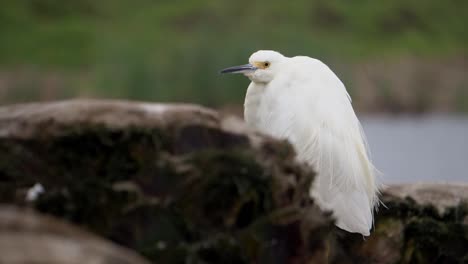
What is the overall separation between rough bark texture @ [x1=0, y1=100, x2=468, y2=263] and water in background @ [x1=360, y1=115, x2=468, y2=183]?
516 inches

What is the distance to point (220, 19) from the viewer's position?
136 ft

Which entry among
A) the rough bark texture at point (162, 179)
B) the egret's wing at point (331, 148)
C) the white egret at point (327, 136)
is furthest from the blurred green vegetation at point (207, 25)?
the rough bark texture at point (162, 179)

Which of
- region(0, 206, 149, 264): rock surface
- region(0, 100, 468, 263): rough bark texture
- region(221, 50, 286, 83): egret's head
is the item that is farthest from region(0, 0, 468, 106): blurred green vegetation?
region(0, 206, 149, 264): rock surface

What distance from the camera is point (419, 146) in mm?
21672

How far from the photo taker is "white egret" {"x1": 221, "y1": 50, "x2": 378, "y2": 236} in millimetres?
5539

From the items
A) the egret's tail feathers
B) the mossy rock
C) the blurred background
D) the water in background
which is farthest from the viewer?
the blurred background

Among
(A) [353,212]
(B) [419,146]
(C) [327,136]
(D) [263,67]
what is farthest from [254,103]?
(B) [419,146]

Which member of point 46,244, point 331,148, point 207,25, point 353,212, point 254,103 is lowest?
point 207,25

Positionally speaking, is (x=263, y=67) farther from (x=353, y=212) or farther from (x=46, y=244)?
(x=46, y=244)

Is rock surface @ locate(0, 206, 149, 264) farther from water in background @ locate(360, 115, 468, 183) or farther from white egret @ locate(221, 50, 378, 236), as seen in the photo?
water in background @ locate(360, 115, 468, 183)

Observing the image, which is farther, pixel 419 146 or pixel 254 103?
pixel 419 146

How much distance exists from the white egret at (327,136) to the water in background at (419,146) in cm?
1130

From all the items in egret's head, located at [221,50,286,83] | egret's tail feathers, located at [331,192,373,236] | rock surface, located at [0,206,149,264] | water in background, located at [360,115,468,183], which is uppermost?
egret's head, located at [221,50,286,83]

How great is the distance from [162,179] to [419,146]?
18402 mm
